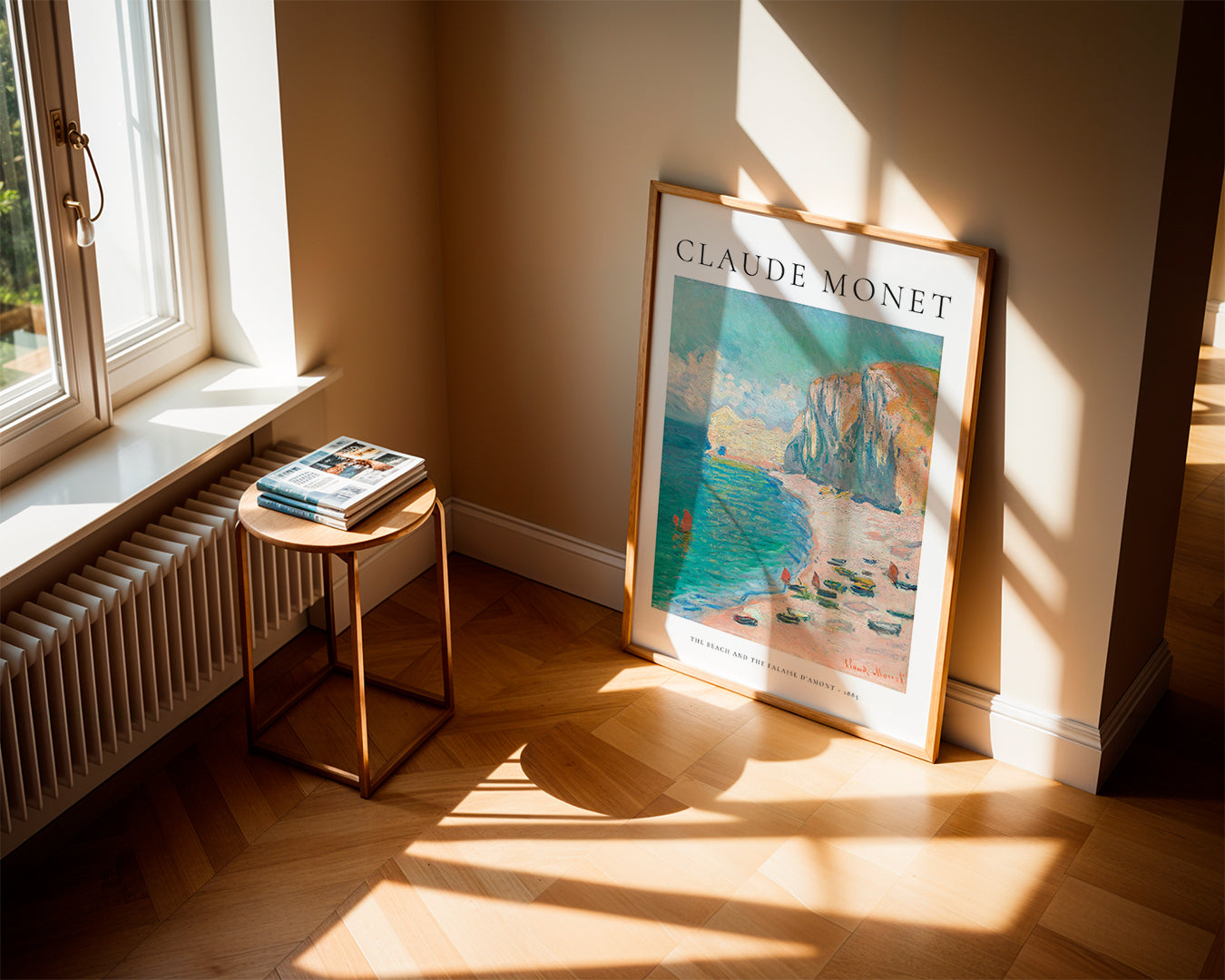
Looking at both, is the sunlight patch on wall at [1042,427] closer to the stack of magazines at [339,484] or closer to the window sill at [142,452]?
the stack of magazines at [339,484]

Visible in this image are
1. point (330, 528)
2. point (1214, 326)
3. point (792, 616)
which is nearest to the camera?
point (330, 528)

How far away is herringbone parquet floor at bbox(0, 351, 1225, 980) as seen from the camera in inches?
90.0

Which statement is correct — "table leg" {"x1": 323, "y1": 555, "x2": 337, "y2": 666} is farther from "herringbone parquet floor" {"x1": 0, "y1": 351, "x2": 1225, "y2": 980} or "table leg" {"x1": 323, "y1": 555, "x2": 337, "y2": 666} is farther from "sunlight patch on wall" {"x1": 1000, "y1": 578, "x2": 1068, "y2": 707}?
"sunlight patch on wall" {"x1": 1000, "y1": 578, "x2": 1068, "y2": 707}

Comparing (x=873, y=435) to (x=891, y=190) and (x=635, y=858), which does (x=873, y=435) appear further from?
(x=635, y=858)

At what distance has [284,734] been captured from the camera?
2871 mm

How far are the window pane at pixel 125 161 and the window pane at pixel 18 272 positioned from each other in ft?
0.57

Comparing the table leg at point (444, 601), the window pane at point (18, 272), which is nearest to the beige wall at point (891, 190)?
the table leg at point (444, 601)

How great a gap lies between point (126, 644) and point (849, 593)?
1587 mm

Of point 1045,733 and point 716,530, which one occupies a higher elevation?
point 716,530

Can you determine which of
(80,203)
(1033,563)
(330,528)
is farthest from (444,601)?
(1033,563)

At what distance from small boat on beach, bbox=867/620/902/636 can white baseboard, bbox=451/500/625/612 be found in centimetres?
77

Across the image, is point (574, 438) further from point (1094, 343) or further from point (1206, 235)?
point (1206, 235)

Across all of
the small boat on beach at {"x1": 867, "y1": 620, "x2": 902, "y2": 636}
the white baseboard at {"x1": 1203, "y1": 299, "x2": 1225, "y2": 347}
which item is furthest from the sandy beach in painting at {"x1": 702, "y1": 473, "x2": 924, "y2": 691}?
the white baseboard at {"x1": 1203, "y1": 299, "x2": 1225, "y2": 347}

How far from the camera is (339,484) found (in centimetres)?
254
